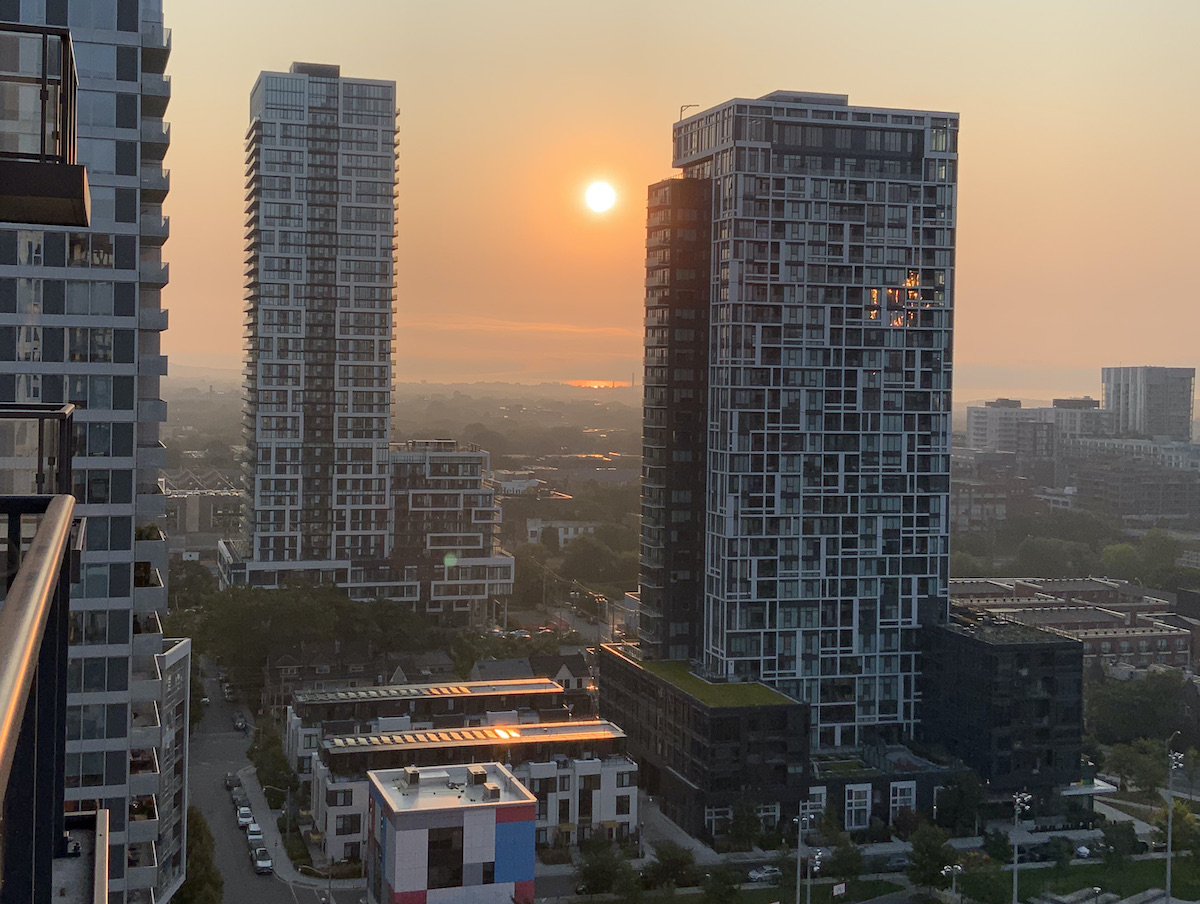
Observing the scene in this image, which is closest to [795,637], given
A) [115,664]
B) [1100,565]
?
[115,664]

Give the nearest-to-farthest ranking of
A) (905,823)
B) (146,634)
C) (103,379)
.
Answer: (103,379) → (146,634) → (905,823)

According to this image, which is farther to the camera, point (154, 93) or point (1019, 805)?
point (1019, 805)

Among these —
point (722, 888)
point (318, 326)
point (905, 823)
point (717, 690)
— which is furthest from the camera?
point (318, 326)

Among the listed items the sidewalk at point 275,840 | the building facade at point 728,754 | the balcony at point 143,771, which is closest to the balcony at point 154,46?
the balcony at point 143,771

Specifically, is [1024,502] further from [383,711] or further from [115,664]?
[115,664]

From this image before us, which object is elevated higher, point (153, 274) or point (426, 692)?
point (153, 274)

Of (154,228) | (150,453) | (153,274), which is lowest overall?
(150,453)

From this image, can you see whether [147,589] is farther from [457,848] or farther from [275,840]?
[275,840]

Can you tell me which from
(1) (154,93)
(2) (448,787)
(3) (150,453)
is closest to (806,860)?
(2) (448,787)
